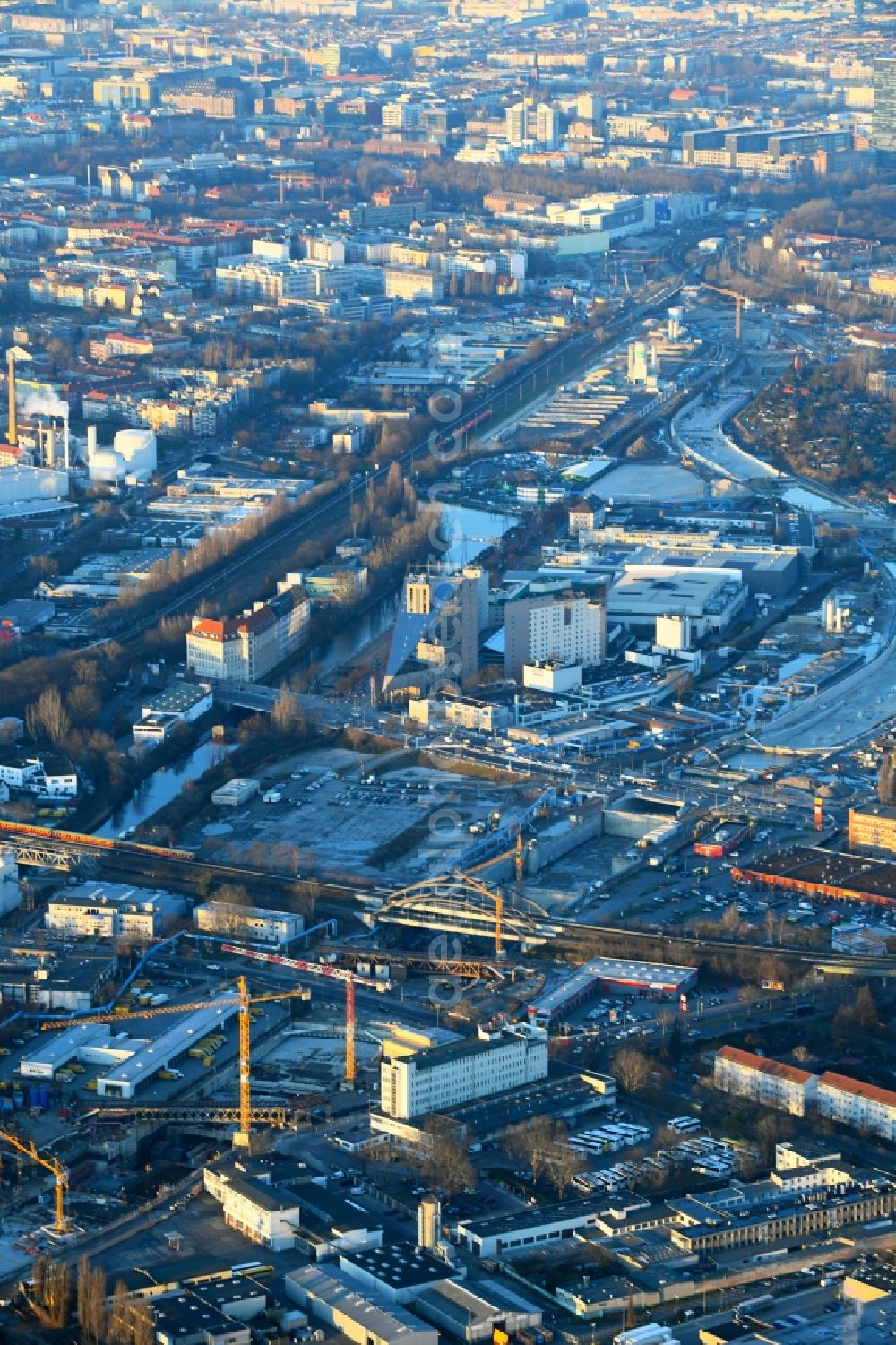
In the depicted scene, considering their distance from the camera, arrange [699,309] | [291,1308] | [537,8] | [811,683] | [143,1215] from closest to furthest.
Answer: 1. [291,1308]
2. [143,1215]
3. [811,683]
4. [699,309]
5. [537,8]

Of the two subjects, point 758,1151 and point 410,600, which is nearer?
point 758,1151

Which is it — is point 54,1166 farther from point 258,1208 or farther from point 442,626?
point 442,626

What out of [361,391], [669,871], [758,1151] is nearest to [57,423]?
[361,391]

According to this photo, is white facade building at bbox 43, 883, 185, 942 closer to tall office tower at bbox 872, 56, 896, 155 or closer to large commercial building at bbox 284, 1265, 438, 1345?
large commercial building at bbox 284, 1265, 438, 1345

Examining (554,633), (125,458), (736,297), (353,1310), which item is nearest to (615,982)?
(353,1310)

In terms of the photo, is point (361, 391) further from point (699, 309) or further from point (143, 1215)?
point (143, 1215)

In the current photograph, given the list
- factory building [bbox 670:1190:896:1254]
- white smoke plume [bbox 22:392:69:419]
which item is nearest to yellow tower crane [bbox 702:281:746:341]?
white smoke plume [bbox 22:392:69:419]

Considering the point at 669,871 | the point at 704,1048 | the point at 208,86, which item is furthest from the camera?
the point at 208,86
